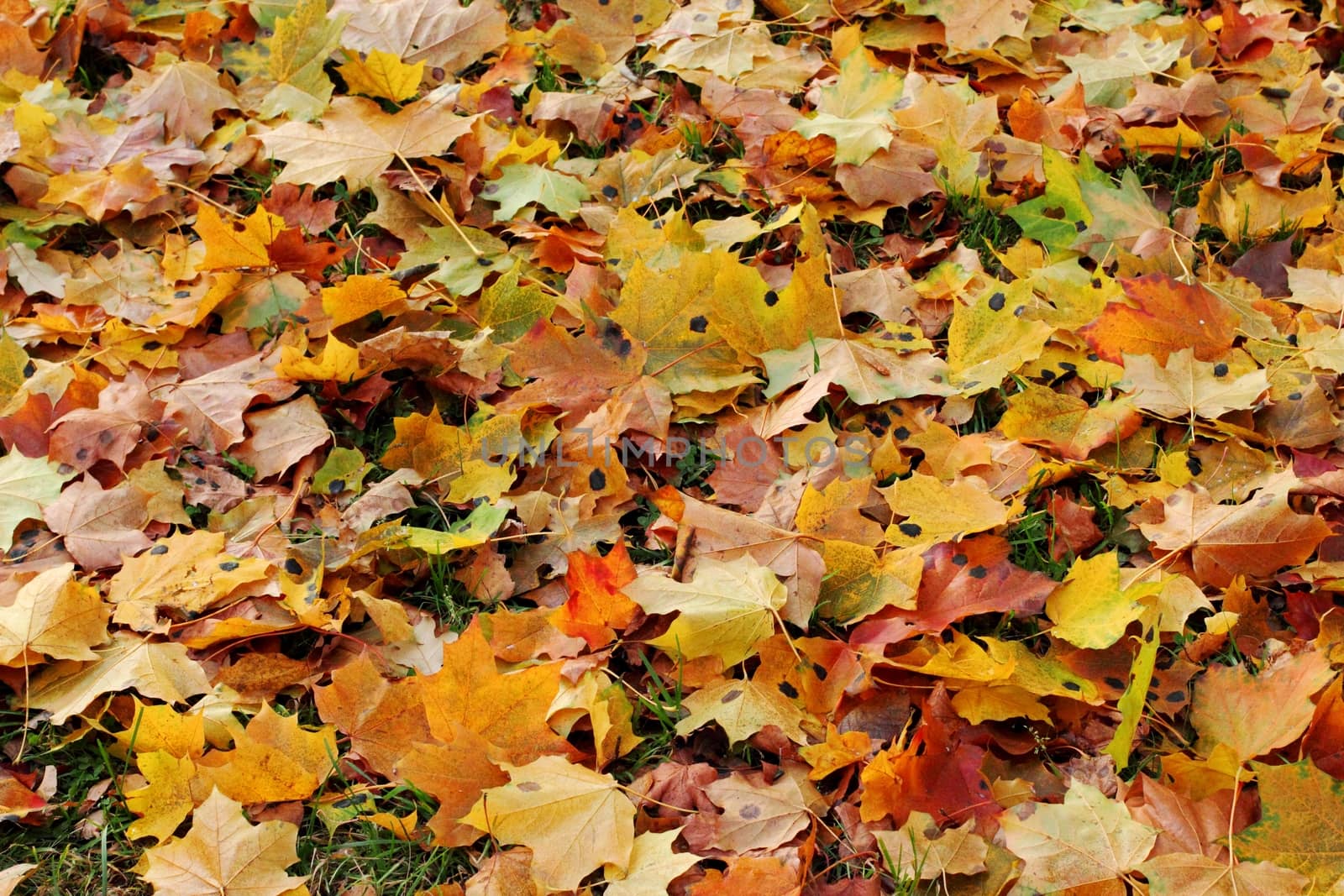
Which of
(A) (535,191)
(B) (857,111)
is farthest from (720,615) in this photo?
(B) (857,111)

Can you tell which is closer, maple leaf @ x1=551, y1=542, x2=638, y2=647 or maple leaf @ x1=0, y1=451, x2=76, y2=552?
maple leaf @ x1=551, y1=542, x2=638, y2=647

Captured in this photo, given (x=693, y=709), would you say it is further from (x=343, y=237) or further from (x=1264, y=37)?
(x=1264, y=37)

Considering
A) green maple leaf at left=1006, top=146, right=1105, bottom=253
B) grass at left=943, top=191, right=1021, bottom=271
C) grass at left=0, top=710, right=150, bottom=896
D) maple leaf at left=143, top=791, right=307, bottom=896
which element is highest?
green maple leaf at left=1006, top=146, right=1105, bottom=253

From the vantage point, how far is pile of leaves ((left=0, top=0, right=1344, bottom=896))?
149cm

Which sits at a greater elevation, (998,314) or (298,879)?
(998,314)

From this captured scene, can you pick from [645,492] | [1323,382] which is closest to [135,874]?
[645,492]

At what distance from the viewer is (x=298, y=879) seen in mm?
1469

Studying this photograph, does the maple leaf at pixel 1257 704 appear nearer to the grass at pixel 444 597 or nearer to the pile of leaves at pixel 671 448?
the pile of leaves at pixel 671 448

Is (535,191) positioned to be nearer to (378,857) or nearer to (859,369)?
(859,369)

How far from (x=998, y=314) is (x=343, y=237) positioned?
4.54ft

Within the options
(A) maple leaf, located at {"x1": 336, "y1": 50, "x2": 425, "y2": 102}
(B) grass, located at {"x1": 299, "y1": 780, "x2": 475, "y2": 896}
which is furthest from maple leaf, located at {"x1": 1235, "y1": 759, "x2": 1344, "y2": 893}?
(A) maple leaf, located at {"x1": 336, "y1": 50, "x2": 425, "y2": 102}

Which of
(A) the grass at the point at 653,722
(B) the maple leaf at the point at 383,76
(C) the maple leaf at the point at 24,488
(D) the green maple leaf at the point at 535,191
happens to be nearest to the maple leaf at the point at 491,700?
(A) the grass at the point at 653,722

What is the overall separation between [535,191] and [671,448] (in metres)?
0.72

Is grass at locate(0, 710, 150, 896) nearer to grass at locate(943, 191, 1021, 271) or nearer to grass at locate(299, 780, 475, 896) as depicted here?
grass at locate(299, 780, 475, 896)
